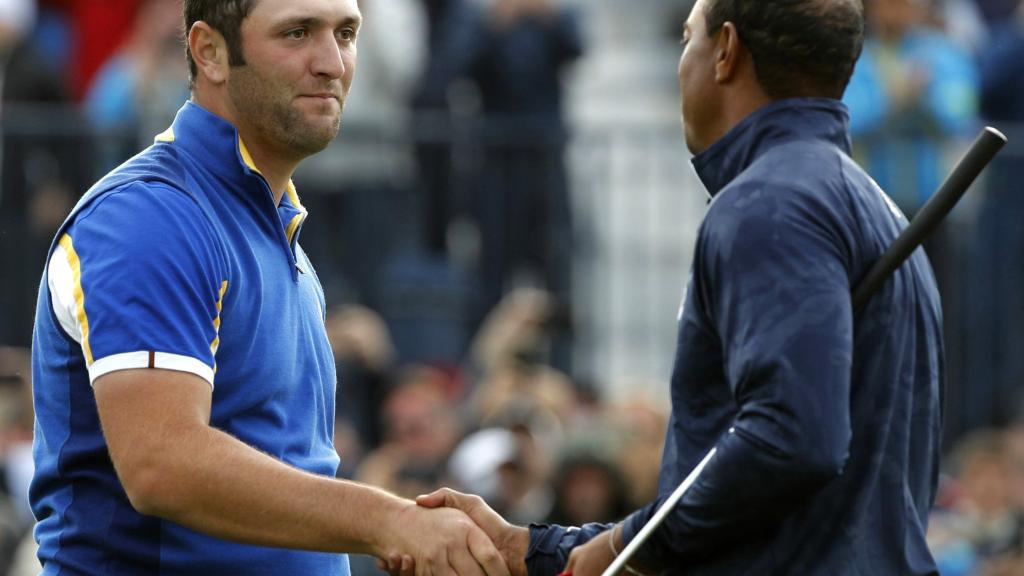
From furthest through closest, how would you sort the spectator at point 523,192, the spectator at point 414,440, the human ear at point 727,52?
the spectator at point 523,192 < the spectator at point 414,440 < the human ear at point 727,52

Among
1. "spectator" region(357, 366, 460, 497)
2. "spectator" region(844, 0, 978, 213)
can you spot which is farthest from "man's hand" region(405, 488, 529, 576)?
"spectator" region(844, 0, 978, 213)

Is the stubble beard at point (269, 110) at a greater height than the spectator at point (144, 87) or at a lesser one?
greater

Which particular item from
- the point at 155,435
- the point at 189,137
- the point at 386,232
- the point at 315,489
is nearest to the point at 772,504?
the point at 315,489

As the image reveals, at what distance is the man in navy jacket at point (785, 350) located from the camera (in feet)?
13.9

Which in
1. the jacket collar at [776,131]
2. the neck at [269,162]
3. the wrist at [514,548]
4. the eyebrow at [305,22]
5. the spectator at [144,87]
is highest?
the eyebrow at [305,22]

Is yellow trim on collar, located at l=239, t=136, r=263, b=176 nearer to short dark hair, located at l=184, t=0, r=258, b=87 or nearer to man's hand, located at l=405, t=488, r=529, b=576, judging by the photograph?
short dark hair, located at l=184, t=0, r=258, b=87

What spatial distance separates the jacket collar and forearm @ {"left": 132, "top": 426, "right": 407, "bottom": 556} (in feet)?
3.57

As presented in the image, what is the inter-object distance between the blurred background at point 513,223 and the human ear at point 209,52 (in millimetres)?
5555

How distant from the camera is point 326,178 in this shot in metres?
11.4

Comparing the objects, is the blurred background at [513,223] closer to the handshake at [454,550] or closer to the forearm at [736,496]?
the handshake at [454,550]

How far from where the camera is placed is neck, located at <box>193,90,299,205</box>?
15.9 feet

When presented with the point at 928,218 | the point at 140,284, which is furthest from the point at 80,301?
the point at 928,218

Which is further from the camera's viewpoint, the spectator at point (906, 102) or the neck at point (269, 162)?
the spectator at point (906, 102)

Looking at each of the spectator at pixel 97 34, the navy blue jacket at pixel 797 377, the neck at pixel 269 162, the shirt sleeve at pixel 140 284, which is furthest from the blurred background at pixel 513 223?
the shirt sleeve at pixel 140 284
